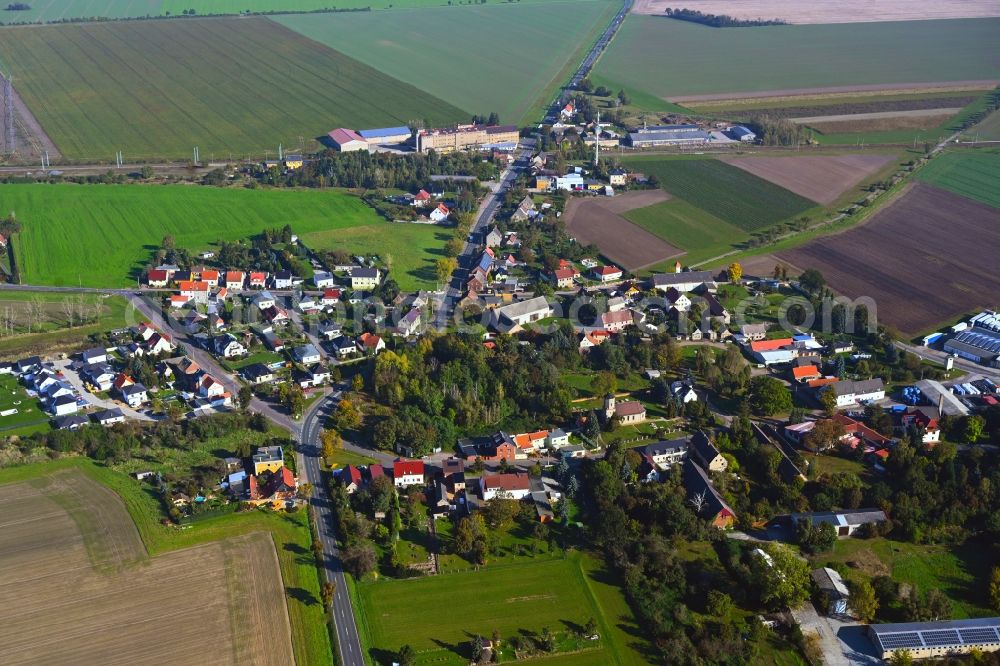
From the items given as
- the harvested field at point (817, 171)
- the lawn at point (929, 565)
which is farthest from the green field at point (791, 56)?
the lawn at point (929, 565)

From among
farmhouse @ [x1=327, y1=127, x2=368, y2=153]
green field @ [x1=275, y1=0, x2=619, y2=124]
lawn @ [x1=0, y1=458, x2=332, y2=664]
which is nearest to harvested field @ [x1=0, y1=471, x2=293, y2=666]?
lawn @ [x1=0, y1=458, x2=332, y2=664]

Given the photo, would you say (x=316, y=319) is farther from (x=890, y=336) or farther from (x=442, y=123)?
(x=442, y=123)

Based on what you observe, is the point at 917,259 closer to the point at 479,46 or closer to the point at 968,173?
the point at 968,173

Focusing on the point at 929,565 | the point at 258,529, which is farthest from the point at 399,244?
the point at 929,565

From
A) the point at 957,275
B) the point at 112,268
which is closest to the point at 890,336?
the point at 957,275

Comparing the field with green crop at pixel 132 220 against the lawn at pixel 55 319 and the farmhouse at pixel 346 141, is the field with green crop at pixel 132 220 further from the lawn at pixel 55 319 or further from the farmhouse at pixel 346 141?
the farmhouse at pixel 346 141

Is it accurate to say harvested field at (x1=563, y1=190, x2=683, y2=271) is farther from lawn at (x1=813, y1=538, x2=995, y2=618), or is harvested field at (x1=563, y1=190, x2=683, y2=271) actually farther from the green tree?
the green tree

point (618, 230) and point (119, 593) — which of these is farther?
point (618, 230)
